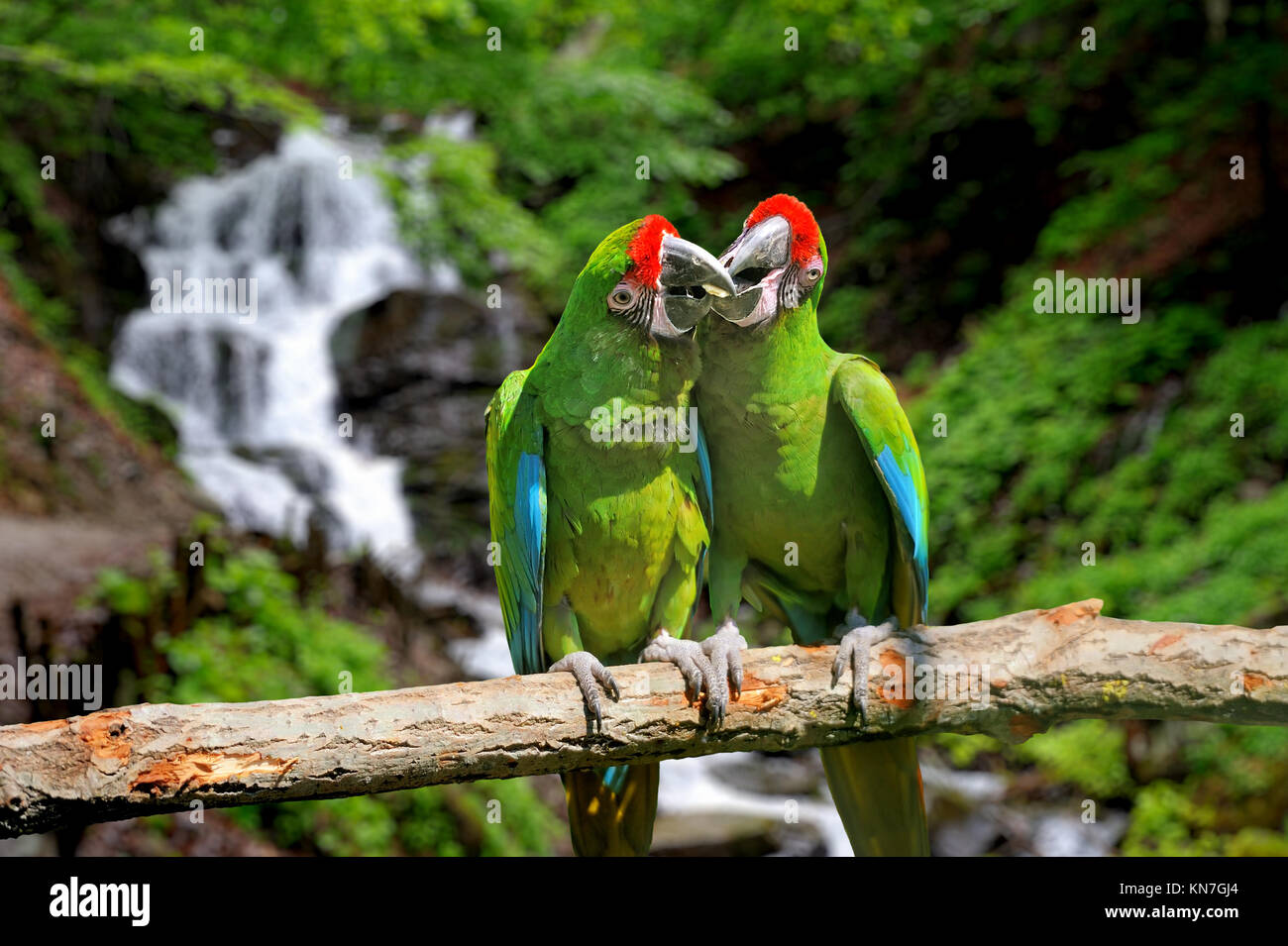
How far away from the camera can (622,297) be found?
2119 millimetres

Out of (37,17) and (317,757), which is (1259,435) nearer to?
(317,757)

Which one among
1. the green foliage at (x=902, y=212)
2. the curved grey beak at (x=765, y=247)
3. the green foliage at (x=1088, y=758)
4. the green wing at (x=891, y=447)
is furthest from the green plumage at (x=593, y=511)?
the green foliage at (x=1088, y=758)

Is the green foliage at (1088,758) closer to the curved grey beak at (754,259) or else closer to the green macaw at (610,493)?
the green macaw at (610,493)

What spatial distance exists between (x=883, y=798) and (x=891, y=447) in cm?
83

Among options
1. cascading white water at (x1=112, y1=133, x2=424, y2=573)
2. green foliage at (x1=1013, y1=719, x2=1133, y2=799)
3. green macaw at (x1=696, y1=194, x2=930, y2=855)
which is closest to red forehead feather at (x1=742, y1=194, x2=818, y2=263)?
green macaw at (x1=696, y1=194, x2=930, y2=855)

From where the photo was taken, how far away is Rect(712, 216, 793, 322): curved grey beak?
82.7 inches

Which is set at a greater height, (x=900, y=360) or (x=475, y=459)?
(x=900, y=360)

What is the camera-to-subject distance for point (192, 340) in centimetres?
1094

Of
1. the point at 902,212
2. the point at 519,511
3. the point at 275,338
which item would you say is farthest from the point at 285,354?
the point at 519,511

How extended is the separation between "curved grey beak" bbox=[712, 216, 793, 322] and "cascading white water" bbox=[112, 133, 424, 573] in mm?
6751

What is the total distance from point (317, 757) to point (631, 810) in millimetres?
794

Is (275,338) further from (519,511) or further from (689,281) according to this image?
(689,281)

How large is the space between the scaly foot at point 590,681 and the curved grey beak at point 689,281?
0.73 meters
